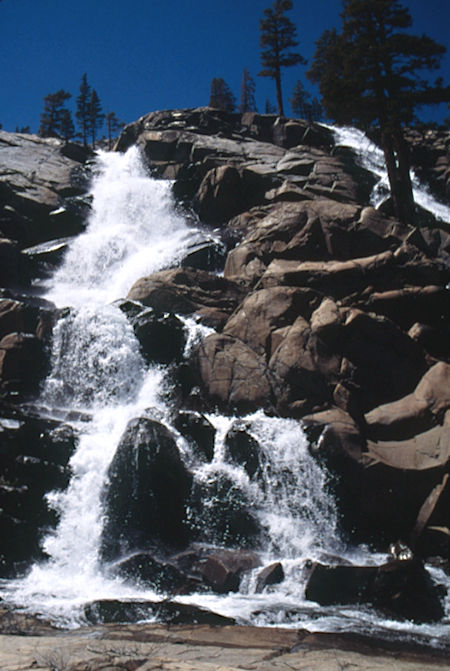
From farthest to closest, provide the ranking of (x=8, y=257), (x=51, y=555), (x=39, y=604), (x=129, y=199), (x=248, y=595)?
(x=129, y=199), (x=8, y=257), (x=51, y=555), (x=248, y=595), (x=39, y=604)

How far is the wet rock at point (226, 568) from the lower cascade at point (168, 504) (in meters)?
0.03

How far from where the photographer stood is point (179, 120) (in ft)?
135

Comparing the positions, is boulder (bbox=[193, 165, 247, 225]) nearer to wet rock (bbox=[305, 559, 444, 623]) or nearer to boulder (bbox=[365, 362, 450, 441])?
boulder (bbox=[365, 362, 450, 441])

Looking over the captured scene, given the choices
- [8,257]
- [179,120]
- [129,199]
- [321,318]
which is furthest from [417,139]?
[8,257]

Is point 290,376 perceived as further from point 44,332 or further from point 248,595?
point 44,332

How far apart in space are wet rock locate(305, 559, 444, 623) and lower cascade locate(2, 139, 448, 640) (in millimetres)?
193

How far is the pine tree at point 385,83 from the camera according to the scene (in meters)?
25.5

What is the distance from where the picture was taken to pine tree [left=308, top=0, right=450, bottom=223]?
25484 mm

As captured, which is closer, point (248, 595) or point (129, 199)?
point (248, 595)

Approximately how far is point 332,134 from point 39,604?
130ft

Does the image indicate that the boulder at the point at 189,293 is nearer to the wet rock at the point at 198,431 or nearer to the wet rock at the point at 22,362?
the wet rock at the point at 22,362

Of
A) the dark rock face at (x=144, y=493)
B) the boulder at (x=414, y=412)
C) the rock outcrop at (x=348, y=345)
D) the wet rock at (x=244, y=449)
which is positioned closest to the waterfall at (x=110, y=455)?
the wet rock at (x=244, y=449)

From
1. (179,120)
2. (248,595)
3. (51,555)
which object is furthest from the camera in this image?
(179,120)

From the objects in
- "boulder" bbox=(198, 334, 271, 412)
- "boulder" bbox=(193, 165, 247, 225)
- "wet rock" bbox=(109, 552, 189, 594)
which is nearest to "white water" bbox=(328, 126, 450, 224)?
"boulder" bbox=(193, 165, 247, 225)
